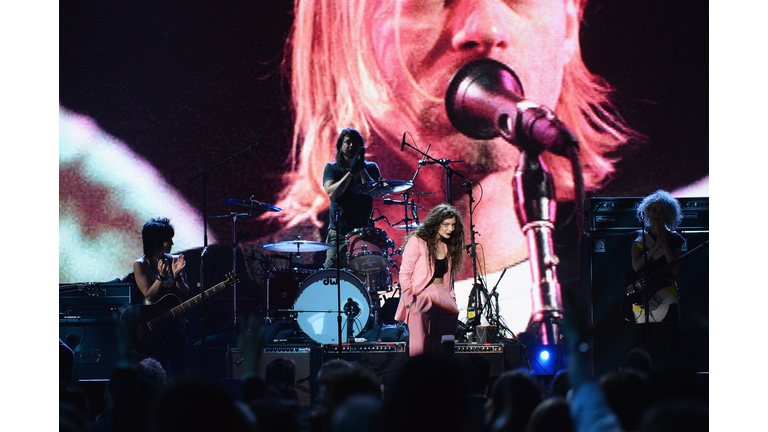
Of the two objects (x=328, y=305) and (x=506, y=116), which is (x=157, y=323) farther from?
(x=506, y=116)

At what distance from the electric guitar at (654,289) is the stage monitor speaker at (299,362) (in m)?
2.94

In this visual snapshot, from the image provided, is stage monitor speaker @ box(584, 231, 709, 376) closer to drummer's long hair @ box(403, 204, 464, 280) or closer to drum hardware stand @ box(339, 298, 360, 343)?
drummer's long hair @ box(403, 204, 464, 280)

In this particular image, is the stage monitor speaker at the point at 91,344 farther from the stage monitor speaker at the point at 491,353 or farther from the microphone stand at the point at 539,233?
the microphone stand at the point at 539,233

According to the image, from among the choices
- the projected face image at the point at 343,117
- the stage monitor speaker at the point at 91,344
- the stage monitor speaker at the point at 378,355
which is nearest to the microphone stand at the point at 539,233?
the projected face image at the point at 343,117

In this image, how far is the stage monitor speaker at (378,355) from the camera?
6.03m

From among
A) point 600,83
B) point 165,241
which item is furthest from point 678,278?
point 165,241

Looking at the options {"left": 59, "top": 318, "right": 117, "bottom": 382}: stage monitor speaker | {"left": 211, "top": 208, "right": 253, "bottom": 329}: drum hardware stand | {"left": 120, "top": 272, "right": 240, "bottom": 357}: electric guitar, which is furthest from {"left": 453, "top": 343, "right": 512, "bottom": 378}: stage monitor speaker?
{"left": 59, "top": 318, "right": 117, "bottom": 382}: stage monitor speaker

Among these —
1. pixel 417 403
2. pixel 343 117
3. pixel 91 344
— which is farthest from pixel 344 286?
pixel 417 403

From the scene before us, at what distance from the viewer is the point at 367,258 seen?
21.2ft

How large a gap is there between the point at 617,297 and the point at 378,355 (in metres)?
2.40

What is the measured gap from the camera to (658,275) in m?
5.16

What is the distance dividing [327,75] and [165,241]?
3639mm

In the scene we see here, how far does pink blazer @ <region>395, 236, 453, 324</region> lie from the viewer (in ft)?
16.6

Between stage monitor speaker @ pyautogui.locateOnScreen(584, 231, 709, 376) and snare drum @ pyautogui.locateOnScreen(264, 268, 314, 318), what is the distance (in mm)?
2936
